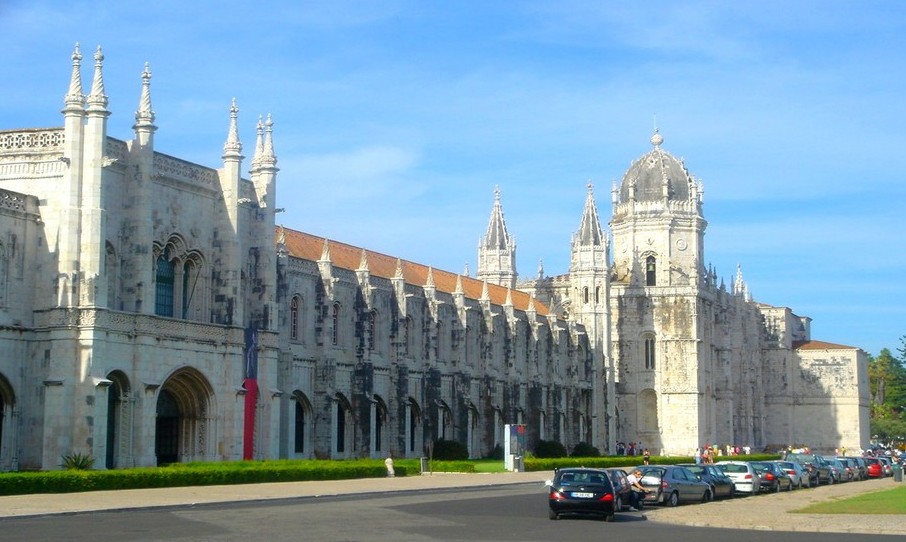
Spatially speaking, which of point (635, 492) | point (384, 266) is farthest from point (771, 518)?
point (384, 266)

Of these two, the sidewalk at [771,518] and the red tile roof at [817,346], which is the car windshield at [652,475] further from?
the red tile roof at [817,346]

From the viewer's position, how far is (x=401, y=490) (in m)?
46.5

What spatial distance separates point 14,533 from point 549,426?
6823 cm

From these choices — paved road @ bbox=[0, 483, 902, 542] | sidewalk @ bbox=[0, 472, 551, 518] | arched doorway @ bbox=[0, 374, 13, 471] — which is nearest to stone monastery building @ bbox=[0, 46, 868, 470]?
arched doorway @ bbox=[0, 374, 13, 471]

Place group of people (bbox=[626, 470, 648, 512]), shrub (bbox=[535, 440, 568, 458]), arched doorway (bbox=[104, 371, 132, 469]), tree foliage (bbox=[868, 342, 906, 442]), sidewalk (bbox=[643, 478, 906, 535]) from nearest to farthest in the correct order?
1. sidewalk (bbox=[643, 478, 906, 535])
2. group of people (bbox=[626, 470, 648, 512])
3. arched doorway (bbox=[104, 371, 132, 469])
4. shrub (bbox=[535, 440, 568, 458])
5. tree foliage (bbox=[868, 342, 906, 442])

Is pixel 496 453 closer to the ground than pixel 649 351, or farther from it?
closer to the ground

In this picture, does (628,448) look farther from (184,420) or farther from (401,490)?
(401,490)

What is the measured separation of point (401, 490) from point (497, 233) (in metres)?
64.5

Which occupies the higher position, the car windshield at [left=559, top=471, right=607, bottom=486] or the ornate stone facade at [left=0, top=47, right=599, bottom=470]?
the ornate stone facade at [left=0, top=47, right=599, bottom=470]

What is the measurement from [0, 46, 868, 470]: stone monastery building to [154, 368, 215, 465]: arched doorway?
0.09 m

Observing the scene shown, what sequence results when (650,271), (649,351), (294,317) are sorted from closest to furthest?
(294,317) < (649,351) < (650,271)

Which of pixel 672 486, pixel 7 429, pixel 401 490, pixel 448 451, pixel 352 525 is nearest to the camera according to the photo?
pixel 352 525

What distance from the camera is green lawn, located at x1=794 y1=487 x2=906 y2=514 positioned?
3793cm

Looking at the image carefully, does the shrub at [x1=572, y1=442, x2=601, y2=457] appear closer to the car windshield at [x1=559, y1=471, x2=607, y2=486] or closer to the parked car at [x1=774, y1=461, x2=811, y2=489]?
the parked car at [x1=774, y1=461, x2=811, y2=489]
